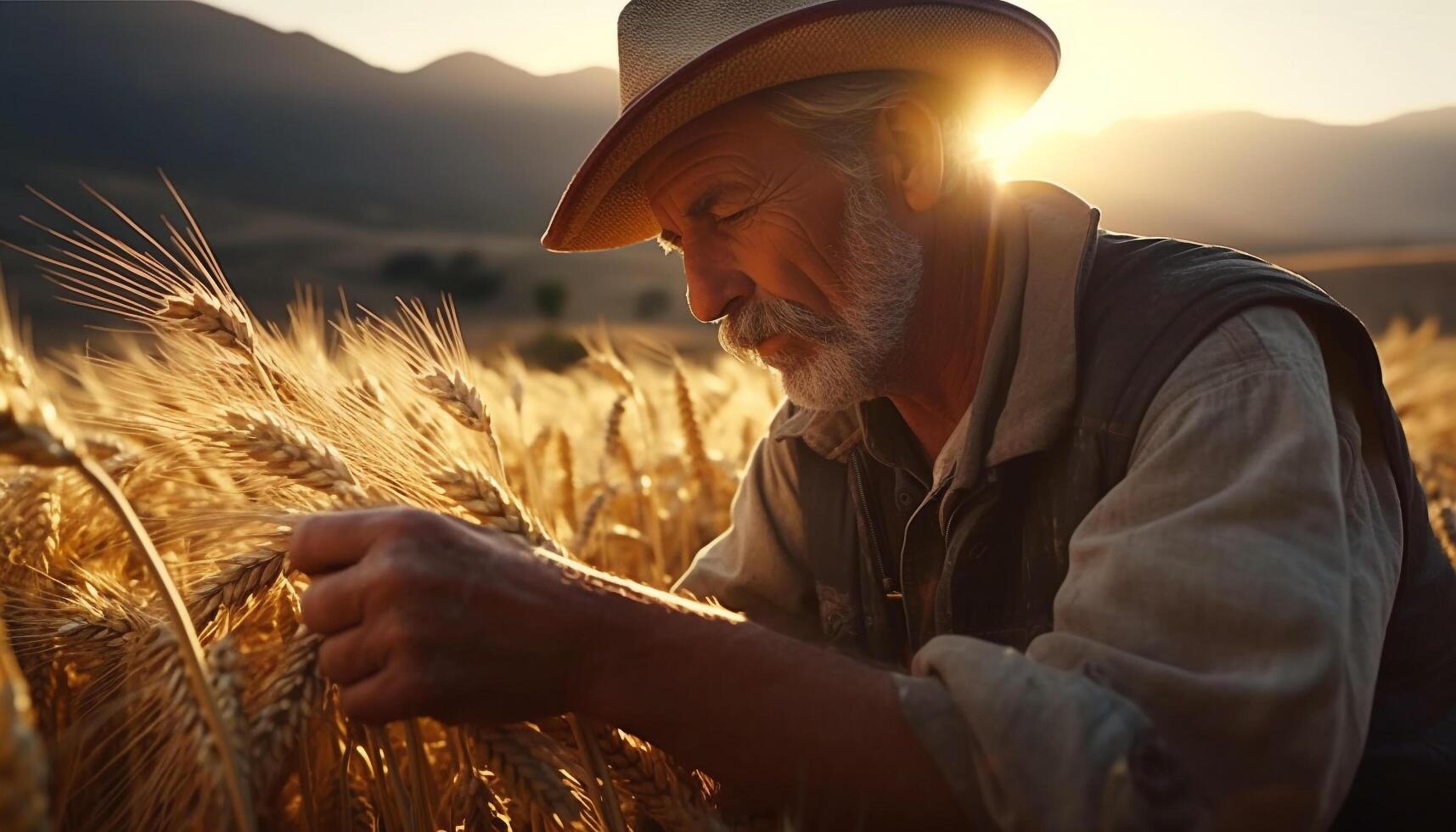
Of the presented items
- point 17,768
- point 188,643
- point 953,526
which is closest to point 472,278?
point 953,526

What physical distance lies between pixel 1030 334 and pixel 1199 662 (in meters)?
0.86

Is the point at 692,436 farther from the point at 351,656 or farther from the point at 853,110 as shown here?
the point at 351,656

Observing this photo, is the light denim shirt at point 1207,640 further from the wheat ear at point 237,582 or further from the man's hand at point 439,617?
the wheat ear at point 237,582

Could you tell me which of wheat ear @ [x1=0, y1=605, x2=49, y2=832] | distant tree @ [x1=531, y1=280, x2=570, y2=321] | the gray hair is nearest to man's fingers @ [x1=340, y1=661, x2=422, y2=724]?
wheat ear @ [x1=0, y1=605, x2=49, y2=832]

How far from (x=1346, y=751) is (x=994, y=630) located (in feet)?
2.49

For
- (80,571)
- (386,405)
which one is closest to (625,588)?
(386,405)

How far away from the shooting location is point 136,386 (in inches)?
92.0

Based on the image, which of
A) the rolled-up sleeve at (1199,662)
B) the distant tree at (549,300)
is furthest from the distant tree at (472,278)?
the rolled-up sleeve at (1199,662)

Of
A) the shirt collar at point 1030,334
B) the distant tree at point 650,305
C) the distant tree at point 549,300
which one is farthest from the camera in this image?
the distant tree at point 650,305

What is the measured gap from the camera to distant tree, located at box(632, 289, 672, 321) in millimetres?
59469

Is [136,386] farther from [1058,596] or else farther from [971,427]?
[1058,596]

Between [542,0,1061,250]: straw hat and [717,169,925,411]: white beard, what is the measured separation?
320 mm

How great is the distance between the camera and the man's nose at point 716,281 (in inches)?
91.6

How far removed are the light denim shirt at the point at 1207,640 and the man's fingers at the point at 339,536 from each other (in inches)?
28.8
